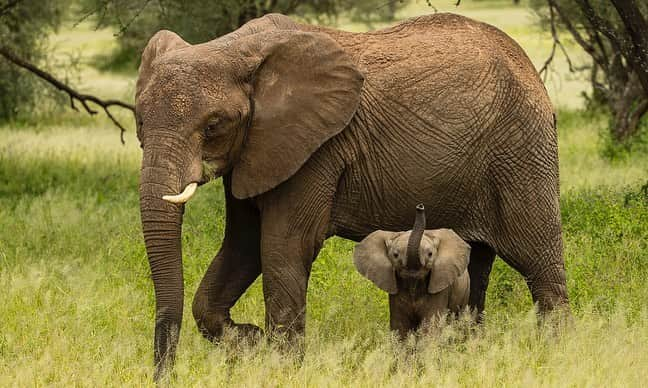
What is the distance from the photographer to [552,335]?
7.09m

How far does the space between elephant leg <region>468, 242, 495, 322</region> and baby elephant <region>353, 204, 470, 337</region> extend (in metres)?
0.99

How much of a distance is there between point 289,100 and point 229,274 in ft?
3.88

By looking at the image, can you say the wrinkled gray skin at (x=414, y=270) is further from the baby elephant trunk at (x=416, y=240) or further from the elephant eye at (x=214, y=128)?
the elephant eye at (x=214, y=128)

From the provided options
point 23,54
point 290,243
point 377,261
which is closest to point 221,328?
point 290,243

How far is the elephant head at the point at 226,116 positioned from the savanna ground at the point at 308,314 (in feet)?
2.36

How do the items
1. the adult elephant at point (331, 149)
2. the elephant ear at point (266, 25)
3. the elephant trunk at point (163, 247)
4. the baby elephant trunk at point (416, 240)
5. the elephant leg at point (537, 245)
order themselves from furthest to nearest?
A: the elephant leg at point (537, 245)
the elephant ear at point (266, 25)
the baby elephant trunk at point (416, 240)
the adult elephant at point (331, 149)
the elephant trunk at point (163, 247)

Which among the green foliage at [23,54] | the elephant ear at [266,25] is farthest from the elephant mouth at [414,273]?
the green foliage at [23,54]

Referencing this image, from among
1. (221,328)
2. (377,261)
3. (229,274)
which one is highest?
(377,261)

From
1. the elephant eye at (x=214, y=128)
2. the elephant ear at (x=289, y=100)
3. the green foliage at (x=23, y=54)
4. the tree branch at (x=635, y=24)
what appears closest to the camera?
the elephant eye at (x=214, y=128)

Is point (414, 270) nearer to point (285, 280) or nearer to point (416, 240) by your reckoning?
point (416, 240)

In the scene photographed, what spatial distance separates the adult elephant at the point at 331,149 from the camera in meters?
6.04

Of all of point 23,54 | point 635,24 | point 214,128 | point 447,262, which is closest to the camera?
point 214,128

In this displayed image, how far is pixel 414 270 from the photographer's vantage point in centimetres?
652

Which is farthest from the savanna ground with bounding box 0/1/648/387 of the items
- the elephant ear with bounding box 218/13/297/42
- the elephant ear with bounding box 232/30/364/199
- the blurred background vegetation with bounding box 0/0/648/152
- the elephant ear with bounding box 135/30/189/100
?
the blurred background vegetation with bounding box 0/0/648/152
